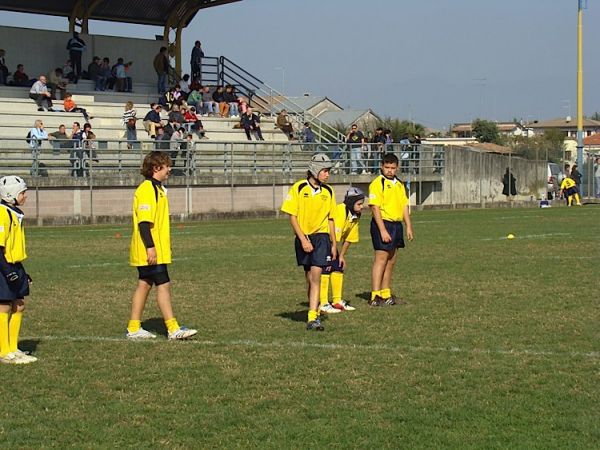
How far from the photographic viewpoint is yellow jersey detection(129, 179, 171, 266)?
394 inches

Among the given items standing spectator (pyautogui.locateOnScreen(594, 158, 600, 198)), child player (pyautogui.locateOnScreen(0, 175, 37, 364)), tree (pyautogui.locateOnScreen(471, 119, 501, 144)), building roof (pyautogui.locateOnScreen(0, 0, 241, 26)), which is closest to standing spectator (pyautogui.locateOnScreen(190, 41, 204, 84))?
building roof (pyautogui.locateOnScreen(0, 0, 241, 26))

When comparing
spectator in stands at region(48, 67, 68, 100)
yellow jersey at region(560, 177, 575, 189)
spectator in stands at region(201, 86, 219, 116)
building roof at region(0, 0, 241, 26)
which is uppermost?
building roof at region(0, 0, 241, 26)

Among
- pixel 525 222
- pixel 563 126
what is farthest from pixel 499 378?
pixel 563 126

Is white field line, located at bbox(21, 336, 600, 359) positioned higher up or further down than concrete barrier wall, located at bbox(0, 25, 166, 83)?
further down

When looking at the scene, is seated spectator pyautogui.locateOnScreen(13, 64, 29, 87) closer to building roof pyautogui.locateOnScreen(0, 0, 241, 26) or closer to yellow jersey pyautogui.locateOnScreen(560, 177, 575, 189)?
building roof pyautogui.locateOnScreen(0, 0, 241, 26)

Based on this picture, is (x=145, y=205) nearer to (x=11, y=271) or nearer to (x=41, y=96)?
(x=11, y=271)

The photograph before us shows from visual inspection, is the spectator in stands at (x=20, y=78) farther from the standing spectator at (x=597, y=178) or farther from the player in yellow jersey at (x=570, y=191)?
the standing spectator at (x=597, y=178)

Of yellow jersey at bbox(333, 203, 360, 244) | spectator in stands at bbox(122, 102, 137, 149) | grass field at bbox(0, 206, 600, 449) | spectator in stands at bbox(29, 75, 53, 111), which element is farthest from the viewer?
spectator in stands at bbox(29, 75, 53, 111)

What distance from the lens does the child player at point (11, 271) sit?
9109mm

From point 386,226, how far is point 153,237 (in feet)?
11.9

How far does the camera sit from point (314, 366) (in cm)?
884

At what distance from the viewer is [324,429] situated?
6.88 m

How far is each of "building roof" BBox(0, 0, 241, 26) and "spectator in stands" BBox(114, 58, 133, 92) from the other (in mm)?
2555

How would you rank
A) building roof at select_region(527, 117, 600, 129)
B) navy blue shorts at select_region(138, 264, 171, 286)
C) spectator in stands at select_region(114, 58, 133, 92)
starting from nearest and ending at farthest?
navy blue shorts at select_region(138, 264, 171, 286), spectator in stands at select_region(114, 58, 133, 92), building roof at select_region(527, 117, 600, 129)
